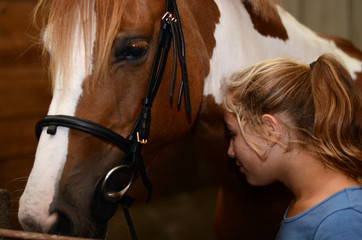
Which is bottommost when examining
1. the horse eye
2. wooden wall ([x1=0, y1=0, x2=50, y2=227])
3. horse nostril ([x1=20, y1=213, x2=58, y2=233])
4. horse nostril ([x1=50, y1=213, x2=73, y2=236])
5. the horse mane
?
wooden wall ([x1=0, y1=0, x2=50, y2=227])

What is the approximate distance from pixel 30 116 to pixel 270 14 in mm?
1400

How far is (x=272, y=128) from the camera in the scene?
0.74 m

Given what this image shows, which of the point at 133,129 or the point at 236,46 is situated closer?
the point at 133,129

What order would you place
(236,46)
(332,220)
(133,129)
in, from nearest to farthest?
(332,220), (133,129), (236,46)

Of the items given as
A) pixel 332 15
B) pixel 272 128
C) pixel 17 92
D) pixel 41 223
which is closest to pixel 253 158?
pixel 272 128

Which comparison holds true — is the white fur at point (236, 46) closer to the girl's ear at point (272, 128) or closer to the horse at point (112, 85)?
the horse at point (112, 85)

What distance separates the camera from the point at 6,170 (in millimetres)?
1905

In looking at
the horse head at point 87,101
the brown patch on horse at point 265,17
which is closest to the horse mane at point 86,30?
the horse head at point 87,101

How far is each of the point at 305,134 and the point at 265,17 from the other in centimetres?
40

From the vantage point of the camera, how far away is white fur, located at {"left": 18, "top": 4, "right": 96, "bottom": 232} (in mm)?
662

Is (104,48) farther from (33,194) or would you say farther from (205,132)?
(205,132)

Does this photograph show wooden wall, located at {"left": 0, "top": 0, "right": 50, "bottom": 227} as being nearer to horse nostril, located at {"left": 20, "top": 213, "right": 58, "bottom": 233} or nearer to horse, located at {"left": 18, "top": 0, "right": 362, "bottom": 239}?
horse, located at {"left": 18, "top": 0, "right": 362, "bottom": 239}

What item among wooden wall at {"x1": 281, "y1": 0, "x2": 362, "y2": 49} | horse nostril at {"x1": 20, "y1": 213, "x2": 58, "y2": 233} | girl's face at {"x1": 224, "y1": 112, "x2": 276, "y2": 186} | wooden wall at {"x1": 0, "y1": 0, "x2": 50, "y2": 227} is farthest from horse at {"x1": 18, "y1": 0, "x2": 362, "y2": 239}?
Answer: wooden wall at {"x1": 281, "y1": 0, "x2": 362, "y2": 49}

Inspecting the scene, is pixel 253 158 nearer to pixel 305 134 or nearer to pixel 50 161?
pixel 305 134
